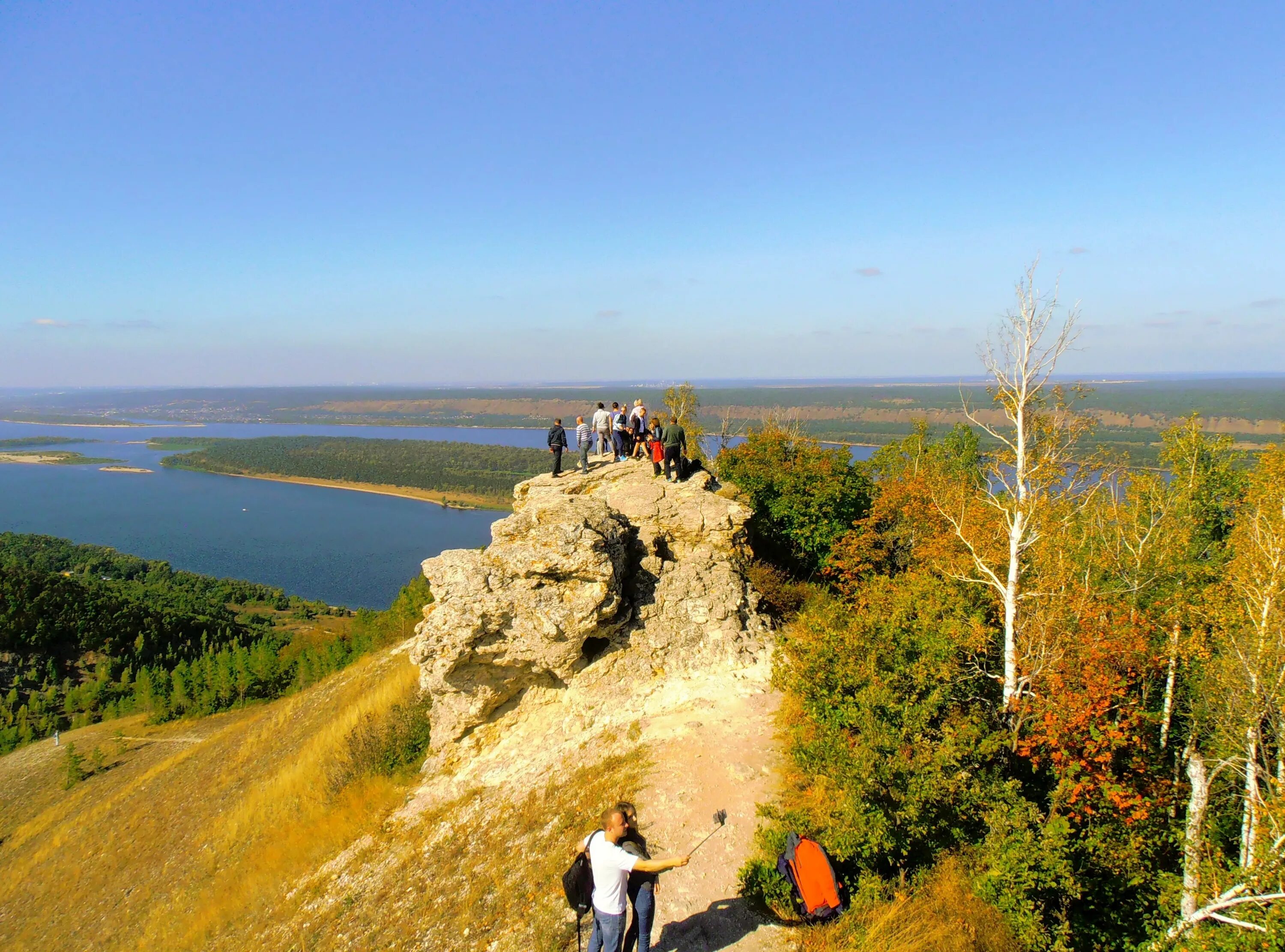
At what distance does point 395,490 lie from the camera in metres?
149

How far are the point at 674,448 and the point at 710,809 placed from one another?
8.72m

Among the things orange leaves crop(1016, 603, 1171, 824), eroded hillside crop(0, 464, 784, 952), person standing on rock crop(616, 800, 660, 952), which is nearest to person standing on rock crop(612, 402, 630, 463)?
eroded hillside crop(0, 464, 784, 952)

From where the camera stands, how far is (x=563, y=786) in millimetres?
10914

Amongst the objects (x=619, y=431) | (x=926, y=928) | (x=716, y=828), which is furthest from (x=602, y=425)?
(x=926, y=928)

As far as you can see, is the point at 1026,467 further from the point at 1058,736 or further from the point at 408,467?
the point at 408,467

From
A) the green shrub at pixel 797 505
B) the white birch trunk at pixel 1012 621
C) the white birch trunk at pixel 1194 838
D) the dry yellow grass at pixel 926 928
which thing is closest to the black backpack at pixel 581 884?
the dry yellow grass at pixel 926 928

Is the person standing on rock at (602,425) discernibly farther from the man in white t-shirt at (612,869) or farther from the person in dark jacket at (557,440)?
the man in white t-shirt at (612,869)

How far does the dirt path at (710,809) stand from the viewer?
23.9 feet

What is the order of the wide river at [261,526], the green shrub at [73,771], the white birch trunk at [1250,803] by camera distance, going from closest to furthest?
the white birch trunk at [1250,803] < the green shrub at [73,771] < the wide river at [261,526]

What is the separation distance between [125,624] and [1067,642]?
78.0m

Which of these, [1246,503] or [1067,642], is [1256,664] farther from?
[1246,503]

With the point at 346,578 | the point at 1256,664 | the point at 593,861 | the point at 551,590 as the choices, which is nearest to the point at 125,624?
the point at 346,578

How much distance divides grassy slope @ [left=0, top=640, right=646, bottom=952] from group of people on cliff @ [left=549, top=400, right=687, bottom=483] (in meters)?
7.50

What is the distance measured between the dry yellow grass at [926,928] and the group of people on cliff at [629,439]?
10.3m
